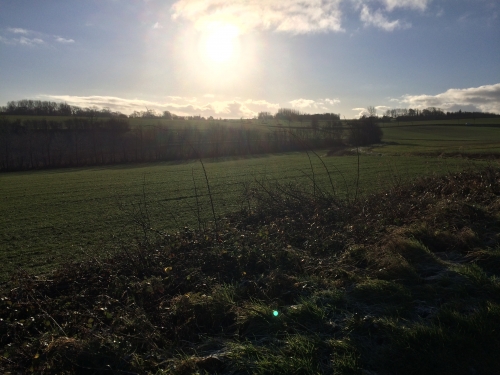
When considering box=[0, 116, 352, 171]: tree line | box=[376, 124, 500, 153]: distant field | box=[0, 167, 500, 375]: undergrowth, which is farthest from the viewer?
box=[376, 124, 500, 153]: distant field

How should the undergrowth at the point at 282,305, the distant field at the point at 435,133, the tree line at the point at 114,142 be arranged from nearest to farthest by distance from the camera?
1. the undergrowth at the point at 282,305
2. the tree line at the point at 114,142
3. the distant field at the point at 435,133

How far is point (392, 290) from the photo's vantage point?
492 cm

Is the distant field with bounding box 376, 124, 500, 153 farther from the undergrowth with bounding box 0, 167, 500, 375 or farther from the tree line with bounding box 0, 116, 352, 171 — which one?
the undergrowth with bounding box 0, 167, 500, 375

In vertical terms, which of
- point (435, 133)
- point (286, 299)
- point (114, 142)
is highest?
point (114, 142)

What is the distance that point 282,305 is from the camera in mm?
4918

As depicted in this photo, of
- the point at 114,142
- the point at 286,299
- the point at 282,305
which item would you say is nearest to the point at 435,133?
the point at 114,142

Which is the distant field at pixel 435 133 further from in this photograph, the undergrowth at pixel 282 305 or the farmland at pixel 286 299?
the undergrowth at pixel 282 305

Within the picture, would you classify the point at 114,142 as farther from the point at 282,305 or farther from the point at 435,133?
the point at 282,305

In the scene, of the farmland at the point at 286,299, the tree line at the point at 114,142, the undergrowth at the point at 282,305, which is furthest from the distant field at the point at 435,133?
the undergrowth at the point at 282,305

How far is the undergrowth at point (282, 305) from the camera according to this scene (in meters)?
3.73

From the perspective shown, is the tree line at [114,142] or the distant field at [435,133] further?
the distant field at [435,133]

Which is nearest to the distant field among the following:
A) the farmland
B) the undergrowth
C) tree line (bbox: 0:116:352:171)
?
tree line (bbox: 0:116:352:171)

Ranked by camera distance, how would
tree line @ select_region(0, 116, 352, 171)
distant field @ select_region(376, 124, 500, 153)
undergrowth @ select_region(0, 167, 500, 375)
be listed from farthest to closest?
distant field @ select_region(376, 124, 500, 153)
tree line @ select_region(0, 116, 352, 171)
undergrowth @ select_region(0, 167, 500, 375)

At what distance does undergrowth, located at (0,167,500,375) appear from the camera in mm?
3734
